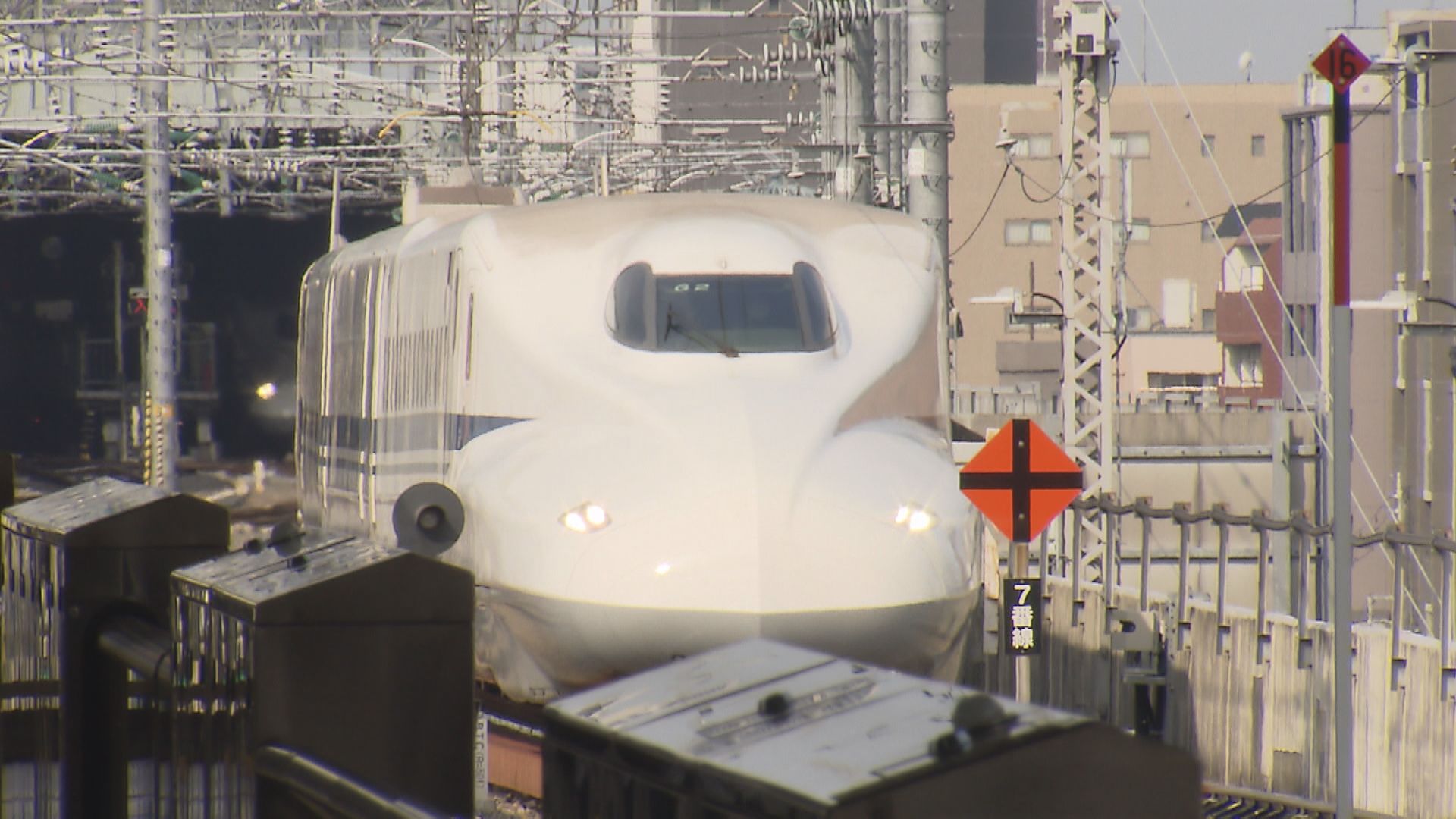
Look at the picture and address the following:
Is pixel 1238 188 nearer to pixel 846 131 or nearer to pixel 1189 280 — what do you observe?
pixel 1189 280

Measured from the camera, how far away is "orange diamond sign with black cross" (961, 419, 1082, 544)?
14219mm

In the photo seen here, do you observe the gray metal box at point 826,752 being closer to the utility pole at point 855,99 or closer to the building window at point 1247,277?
the utility pole at point 855,99

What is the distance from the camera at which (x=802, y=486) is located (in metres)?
11.1

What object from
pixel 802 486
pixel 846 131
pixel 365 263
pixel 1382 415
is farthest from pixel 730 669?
pixel 1382 415

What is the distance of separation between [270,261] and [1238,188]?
41.8 m

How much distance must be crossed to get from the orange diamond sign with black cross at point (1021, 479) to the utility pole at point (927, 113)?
6.78m

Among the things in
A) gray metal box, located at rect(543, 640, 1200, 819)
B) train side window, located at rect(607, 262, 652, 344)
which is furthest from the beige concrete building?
gray metal box, located at rect(543, 640, 1200, 819)

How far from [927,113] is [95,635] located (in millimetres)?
16344

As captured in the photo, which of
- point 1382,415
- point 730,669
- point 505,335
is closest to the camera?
point 730,669

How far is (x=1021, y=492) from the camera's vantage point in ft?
47.5

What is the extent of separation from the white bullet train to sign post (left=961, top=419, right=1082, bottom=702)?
1439mm

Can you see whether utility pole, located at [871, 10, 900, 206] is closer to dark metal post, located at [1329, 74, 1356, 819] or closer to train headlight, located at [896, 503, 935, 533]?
train headlight, located at [896, 503, 935, 533]

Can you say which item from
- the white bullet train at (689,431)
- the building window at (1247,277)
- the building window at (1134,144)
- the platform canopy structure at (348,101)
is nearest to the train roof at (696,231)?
the white bullet train at (689,431)

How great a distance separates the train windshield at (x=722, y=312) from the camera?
478 inches
